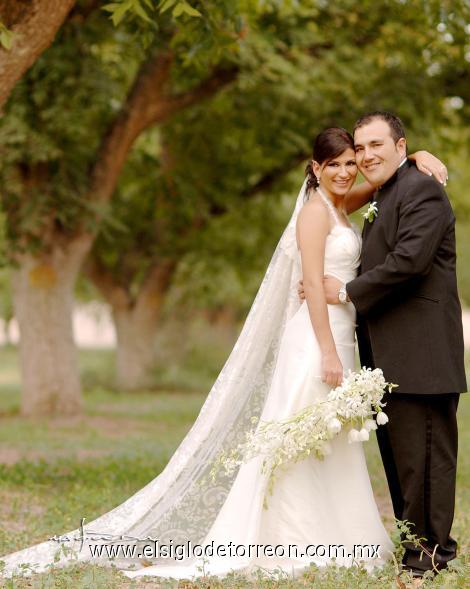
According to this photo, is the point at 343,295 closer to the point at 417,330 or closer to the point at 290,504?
the point at 417,330

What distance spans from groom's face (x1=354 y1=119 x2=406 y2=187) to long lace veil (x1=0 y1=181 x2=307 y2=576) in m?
0.55

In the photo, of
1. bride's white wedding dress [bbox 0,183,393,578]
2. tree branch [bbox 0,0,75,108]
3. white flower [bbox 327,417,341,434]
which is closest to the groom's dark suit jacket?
bride's white wedding dress [bbox 0,183,393,578]

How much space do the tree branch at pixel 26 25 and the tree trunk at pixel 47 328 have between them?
25.8ft

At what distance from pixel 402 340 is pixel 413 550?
1235 millimetres

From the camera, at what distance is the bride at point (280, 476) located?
206 inches

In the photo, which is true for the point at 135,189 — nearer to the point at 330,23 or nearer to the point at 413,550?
the point at 330,23

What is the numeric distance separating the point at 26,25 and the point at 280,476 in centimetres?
384

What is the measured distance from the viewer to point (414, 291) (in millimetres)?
5078

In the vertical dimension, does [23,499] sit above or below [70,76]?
below

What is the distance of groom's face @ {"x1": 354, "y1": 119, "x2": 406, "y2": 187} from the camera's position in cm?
514

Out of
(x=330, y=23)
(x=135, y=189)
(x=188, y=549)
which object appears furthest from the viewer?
(x=135, y=189)

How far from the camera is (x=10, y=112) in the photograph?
12672 mm

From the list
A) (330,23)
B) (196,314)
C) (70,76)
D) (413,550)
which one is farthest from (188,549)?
(196,314)

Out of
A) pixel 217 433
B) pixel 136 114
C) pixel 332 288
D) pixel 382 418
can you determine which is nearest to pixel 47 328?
pixel 136 114
